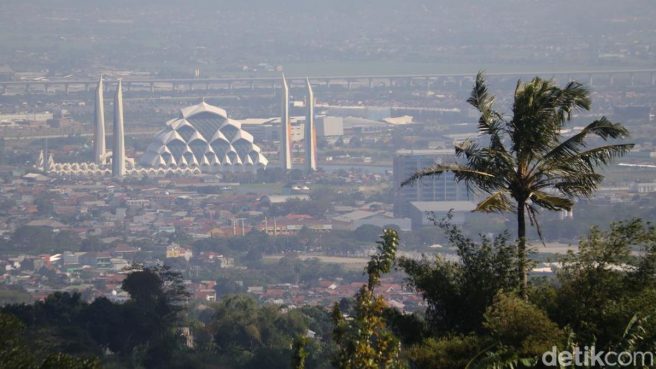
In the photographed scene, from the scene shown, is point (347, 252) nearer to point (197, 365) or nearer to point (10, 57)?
point (197, 365)

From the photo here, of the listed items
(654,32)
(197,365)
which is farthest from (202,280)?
(654,32)

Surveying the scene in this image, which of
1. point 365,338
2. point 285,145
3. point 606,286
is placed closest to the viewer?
point 365,338

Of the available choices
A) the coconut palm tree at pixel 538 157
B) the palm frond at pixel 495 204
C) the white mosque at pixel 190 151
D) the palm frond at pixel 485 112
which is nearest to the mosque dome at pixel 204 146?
the white mosque at pixel 190 151

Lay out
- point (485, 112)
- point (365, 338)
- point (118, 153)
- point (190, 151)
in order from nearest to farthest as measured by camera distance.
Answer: point (365, 338), point (485, 112), point (118, 153), point (190, 151)

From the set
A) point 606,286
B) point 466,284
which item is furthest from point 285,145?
point 606,286

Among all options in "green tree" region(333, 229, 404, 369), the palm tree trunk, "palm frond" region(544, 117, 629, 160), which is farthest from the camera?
"palm frond" region(544, 117, 629, 160)

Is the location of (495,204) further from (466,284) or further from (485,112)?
(485,112)

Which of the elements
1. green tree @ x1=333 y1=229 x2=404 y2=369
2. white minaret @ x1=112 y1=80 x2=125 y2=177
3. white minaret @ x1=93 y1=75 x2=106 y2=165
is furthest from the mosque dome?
green tree @ x1=333 y1=229 x2=404 y2=369

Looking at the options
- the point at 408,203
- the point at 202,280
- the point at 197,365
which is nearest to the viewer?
the point at 197,365

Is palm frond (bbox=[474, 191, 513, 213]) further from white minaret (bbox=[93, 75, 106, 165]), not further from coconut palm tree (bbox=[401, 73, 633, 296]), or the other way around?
white minaret (bbox=[93, 75, 106, 165])

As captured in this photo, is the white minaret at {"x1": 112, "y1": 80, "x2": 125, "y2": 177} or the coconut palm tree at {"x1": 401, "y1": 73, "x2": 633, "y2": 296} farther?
the white minaret at {"x1": 112, "y1": 80, "x2": 125, "y2": 177}

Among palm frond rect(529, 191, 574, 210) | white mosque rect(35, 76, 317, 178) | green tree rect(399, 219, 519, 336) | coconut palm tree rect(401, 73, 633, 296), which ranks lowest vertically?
white mosque rect(35, 76, 317, 178)
